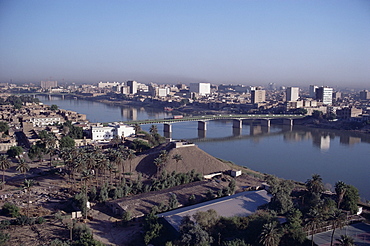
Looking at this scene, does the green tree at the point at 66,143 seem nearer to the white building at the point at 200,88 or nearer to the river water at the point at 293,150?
the river water at the point at 293,150

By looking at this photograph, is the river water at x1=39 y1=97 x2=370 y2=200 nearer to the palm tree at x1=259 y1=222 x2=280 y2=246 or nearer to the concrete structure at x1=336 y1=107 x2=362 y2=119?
the concrete structure at x1=336 y1=107 x2=362 y2=119

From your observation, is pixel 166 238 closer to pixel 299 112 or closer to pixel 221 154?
pixel 221 154

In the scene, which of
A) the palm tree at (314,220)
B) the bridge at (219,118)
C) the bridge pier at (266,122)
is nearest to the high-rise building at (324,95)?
the bridge at (219,118)

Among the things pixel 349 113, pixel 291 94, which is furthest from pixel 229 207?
pixel 291 94

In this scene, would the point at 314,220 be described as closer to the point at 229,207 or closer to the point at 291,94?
the point at 229,207

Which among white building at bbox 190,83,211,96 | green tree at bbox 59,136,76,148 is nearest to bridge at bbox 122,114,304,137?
green tree at bbox 59,136,76,148

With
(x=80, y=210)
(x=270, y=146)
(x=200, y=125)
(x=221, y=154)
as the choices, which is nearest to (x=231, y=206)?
(x=80, y=210)
